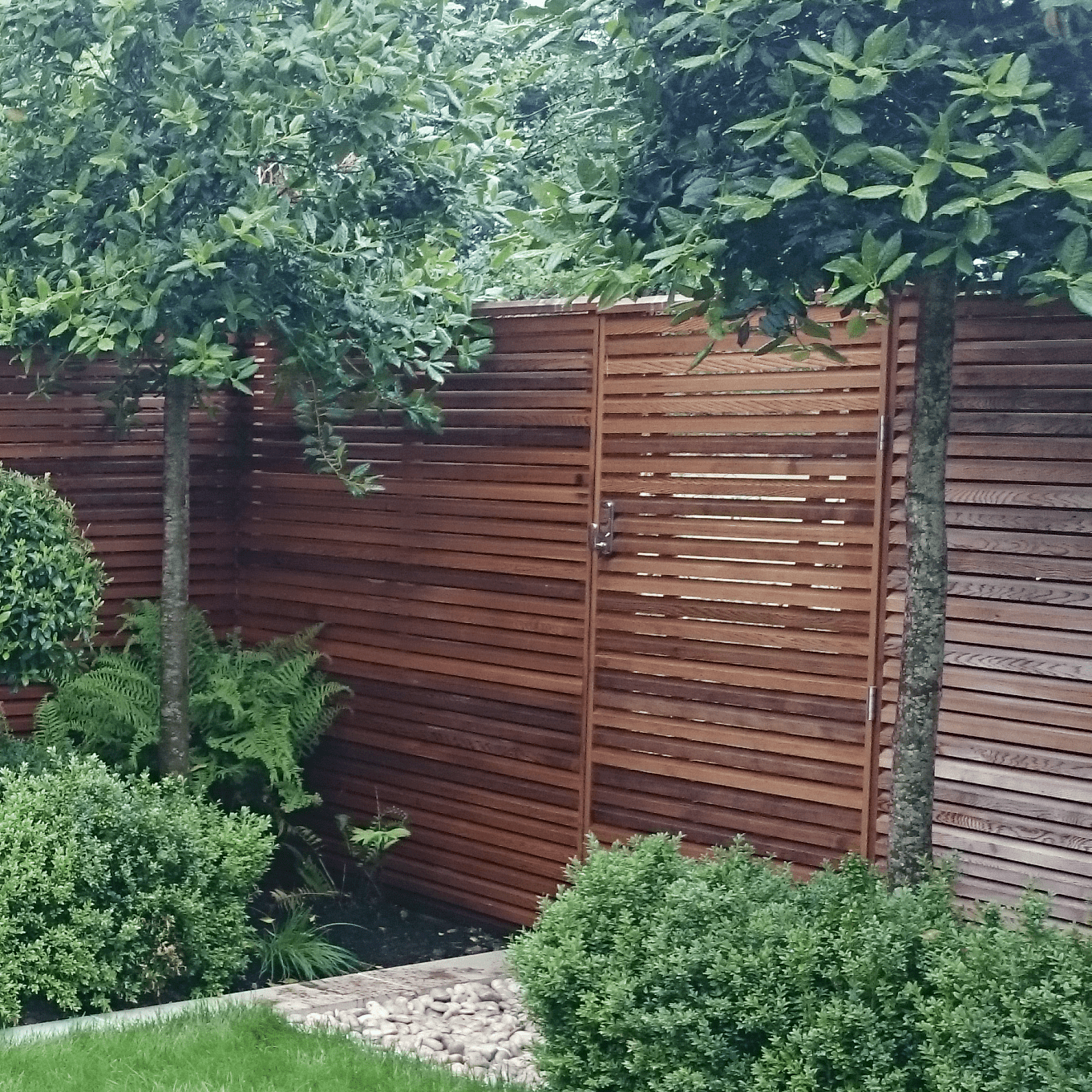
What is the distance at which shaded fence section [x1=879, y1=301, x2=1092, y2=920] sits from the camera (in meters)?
4.71

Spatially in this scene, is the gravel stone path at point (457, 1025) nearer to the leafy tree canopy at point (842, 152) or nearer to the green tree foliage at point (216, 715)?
the green tree foliage at point (216, 715)

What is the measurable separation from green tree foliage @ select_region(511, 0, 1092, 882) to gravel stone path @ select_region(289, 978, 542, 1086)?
1611 millimetres

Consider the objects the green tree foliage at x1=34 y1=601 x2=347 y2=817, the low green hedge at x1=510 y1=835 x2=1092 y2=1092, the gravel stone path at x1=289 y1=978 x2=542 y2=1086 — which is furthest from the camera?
the green tree foliage at x1=34 y1=601 x2=347 y2=817

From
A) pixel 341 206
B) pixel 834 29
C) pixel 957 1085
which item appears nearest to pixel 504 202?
pixel 341 206

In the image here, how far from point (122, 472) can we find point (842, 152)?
483cm

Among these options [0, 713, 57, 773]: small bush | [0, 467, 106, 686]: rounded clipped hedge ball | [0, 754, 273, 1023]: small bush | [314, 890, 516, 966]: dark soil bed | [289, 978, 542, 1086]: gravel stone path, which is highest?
[0, 467, 106, 686]: rounded clipped hedge ball

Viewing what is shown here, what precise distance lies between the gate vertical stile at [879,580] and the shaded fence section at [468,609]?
143 centimetres

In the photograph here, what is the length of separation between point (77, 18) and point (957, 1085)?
15.5 ft

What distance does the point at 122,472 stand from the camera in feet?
25.0

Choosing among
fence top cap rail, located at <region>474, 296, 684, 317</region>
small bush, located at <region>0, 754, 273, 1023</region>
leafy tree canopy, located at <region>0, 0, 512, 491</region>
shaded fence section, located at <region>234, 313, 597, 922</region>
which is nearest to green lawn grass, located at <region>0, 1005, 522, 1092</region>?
small bush, located at <region>0, 754, 273, 1023</region>

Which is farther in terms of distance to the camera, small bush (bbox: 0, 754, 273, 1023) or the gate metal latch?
the gate metal latch

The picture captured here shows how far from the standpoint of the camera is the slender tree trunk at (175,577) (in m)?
6.41

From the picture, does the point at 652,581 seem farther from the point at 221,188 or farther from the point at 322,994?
the point at 221,188

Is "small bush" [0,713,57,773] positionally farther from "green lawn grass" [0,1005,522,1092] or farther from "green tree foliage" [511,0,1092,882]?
"green tree foliage" [511,0,1092,882]
